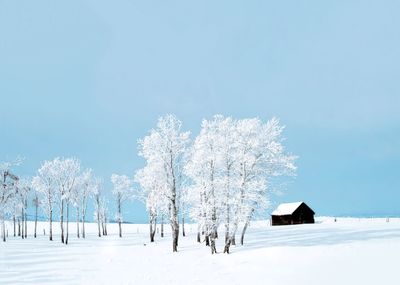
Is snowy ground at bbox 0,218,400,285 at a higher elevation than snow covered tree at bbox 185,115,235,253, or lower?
lower

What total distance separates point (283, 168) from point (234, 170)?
Result: 4.92m

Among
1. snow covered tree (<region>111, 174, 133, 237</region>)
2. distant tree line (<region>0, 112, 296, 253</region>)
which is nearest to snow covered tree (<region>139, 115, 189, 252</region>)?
distant tree line (<region>0, 112, 296, 253</region>)

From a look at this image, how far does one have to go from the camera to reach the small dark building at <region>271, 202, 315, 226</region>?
83.0m

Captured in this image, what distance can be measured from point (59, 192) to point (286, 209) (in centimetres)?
4738

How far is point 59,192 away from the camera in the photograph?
59.1 m

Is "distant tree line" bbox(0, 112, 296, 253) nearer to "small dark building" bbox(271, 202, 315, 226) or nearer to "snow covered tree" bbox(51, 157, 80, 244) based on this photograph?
"snow covered tree" bbox(51, 157, 80, 244)

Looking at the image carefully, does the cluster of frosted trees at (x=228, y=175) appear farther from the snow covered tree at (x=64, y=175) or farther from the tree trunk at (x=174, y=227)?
the snow covered tree at (x=64, y=175)

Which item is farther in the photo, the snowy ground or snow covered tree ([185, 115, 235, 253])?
snow covered tree ([185, 115, 235, 253])

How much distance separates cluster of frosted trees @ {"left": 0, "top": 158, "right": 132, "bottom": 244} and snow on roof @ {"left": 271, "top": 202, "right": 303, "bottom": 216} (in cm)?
3214

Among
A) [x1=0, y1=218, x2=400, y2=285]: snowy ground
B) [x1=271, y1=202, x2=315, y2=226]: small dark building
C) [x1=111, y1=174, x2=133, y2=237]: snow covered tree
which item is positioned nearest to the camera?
[x1=0, y1=218, x2=400, y2=285]: snowy ground

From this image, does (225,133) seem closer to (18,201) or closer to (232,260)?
(232,260)

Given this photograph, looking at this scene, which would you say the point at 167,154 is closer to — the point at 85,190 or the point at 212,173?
the point at 212,173

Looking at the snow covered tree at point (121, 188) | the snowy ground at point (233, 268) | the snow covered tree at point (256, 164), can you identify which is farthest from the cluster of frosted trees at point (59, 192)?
the snow covered tree at point (256, 164)

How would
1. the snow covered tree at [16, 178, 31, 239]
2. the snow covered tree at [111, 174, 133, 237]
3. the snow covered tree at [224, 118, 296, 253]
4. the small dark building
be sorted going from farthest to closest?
the small dark building → the snow covered tree at [111, 174, 133, 237] → the snow covered tree at [16, 178, 31, 239] → the snow covered tree at [224, 118, 296, 253]
